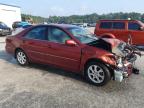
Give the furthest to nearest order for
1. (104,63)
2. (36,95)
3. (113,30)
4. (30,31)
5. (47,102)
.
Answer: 1. (113,30)
2. (30,31)
3. (104,63)
4. (36,95)
5. (47,102)

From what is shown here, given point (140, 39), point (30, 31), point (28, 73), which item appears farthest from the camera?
point (140, 39)

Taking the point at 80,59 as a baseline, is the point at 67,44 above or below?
above

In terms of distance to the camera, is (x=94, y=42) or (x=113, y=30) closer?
(x=94, y=42)

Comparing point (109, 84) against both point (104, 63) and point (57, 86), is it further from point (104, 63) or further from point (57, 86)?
point (57, 86)

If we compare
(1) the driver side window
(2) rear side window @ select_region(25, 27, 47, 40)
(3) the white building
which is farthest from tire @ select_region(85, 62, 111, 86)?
(3) the white building

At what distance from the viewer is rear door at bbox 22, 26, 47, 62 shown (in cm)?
658

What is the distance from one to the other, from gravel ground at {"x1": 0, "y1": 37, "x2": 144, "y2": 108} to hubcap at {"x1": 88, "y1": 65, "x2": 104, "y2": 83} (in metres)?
0.21

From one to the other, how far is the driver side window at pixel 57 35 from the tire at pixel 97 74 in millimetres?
1086

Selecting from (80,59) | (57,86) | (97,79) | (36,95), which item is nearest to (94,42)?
(80,59)

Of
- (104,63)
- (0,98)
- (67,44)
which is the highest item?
(67,44)

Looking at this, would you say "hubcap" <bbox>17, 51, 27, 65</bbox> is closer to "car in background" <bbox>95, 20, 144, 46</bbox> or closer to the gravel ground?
the gravel ground

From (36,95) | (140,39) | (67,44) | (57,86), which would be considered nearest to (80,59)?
(67,44)

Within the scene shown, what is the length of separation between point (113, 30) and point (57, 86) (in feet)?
25.7

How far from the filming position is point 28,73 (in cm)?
653
